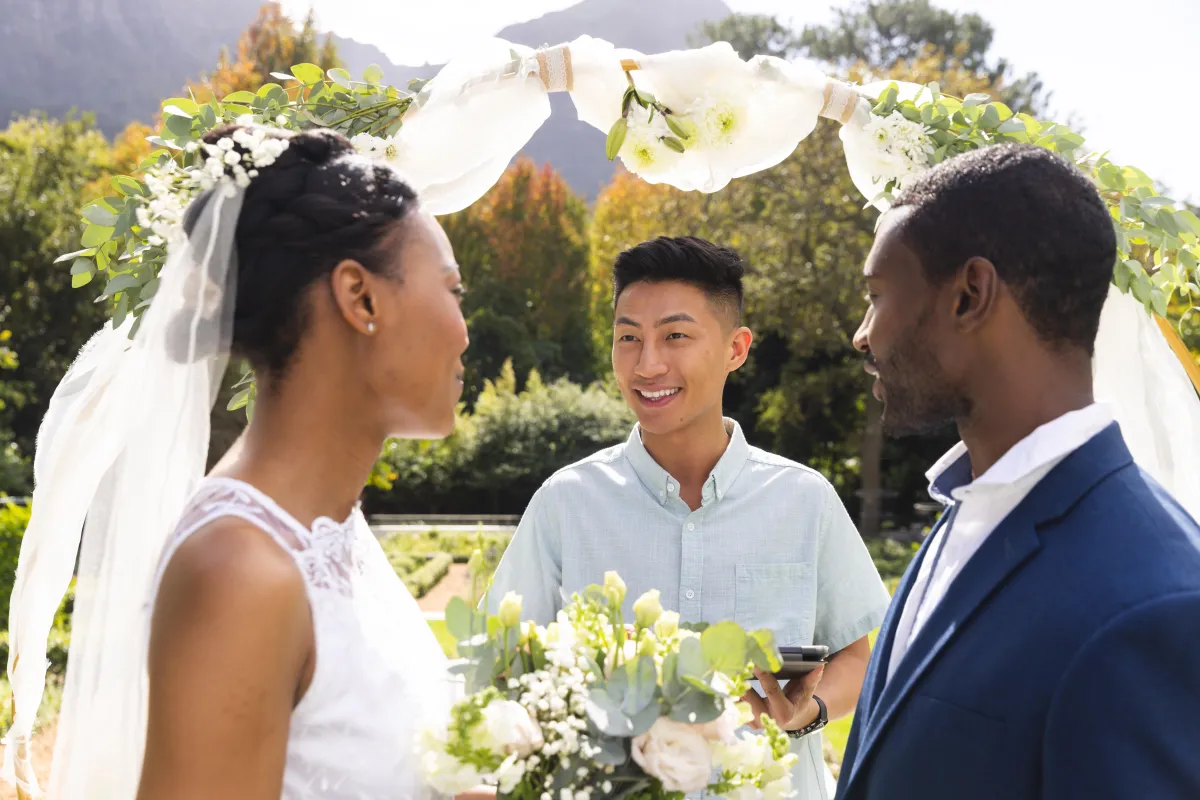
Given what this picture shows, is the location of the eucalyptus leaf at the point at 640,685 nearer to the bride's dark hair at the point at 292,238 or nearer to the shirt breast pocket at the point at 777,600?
the bride's dark hair at the point at 292,238

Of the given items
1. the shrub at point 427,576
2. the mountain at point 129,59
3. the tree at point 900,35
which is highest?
the mountain at point 129,59

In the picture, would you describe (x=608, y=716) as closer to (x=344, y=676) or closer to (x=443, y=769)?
(x=443, y=769)

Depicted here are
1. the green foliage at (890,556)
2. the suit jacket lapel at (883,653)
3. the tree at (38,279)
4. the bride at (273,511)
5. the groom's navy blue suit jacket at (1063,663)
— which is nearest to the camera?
the groom's navy blue suit jacket at (1063,663)

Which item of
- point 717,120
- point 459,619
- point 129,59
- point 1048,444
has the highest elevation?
point 129,59

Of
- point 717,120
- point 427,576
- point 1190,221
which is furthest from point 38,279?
point 1190,221

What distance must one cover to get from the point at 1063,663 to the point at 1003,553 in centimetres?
25

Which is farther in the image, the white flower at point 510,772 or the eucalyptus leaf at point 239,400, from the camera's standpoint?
the eucalyptus leaf at point 239,400

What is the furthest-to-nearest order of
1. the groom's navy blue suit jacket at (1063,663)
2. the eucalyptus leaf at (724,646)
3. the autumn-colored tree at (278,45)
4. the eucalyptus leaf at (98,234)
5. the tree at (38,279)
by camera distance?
the autumn-colored tree at (278,45) → the tree at (38,279) → the eucalyptus leaf at (98,234) → the eucalyptus leaf at (724,646) → the groom's navy blue suit jacket at (1063,663)

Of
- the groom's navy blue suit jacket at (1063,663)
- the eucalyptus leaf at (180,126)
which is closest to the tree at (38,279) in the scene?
the eucalyptus leaf at (180,126)

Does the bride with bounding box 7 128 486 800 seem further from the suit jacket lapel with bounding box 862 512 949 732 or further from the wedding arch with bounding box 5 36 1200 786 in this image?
the suit jacket lapel with bounding box 862 512 949 732

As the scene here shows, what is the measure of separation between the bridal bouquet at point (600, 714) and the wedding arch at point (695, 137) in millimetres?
1512

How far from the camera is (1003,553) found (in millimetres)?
1840

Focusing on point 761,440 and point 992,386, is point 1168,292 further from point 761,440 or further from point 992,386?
point 761,440

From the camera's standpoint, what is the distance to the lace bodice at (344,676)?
184cm
